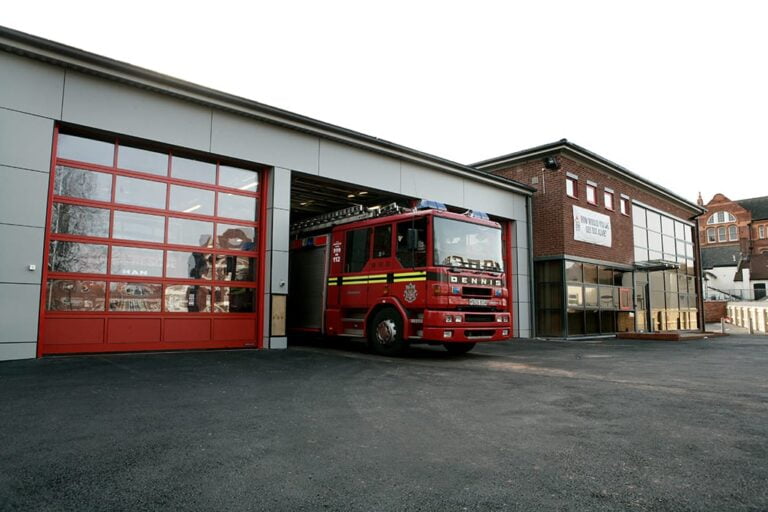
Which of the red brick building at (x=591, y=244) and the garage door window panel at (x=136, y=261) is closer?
the garage door window panel at (x=136, y=261)

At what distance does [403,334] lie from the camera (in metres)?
9.80

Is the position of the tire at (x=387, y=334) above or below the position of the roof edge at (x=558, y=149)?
below

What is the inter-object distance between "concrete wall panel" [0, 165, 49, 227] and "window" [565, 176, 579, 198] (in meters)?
16.0

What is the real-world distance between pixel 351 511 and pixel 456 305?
701cm

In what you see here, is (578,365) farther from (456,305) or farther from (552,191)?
(552,191)

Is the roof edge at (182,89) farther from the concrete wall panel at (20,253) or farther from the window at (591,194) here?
the window at (591,194)

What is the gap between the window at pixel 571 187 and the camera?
715 inches

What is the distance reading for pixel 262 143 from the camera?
11.6 meters

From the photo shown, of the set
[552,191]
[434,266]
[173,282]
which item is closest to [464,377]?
[434,266]

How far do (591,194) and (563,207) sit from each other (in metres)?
2.50

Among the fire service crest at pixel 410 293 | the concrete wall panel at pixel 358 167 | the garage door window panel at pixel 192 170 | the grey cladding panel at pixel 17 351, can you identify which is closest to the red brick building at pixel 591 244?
the concrete wall panel at pixel 358 167

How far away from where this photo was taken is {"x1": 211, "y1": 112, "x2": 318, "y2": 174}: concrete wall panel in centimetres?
1102

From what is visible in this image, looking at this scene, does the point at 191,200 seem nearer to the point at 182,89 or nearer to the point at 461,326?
the point at 182,89

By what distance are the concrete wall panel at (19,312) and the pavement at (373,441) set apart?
0.89 m
